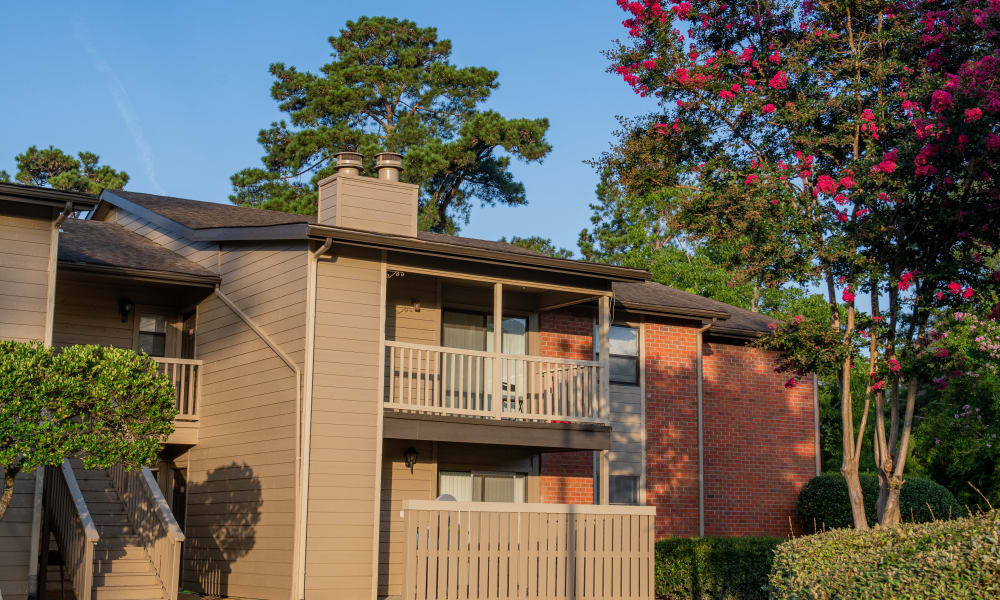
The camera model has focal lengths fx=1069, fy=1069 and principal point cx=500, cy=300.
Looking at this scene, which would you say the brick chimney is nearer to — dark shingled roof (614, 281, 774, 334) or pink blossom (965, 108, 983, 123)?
dark shingled roof (614, 281, 774, 334)

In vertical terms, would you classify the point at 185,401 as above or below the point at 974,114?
below

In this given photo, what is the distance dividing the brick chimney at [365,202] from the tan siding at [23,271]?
13.5 feet

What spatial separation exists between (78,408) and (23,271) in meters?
3.50

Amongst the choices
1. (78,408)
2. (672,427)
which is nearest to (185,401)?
(78,408)

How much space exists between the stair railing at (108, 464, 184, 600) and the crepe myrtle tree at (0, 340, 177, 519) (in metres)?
2.36

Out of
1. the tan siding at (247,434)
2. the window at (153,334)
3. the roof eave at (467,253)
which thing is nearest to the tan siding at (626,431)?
the roof eave at (467,253)

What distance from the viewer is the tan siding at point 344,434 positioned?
14.6 meters

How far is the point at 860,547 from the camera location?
28.4ft

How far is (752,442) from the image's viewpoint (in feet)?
69.4

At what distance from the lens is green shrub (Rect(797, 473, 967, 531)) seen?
1998cm

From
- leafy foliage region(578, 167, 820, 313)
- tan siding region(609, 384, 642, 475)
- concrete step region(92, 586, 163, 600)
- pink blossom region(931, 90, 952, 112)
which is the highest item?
leafy foliage region(578, 167, 820, 313)

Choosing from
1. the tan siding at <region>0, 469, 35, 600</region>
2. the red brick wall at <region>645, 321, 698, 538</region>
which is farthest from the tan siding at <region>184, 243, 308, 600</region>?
the red brick wall at <region>645, 321, 698, 538</region>

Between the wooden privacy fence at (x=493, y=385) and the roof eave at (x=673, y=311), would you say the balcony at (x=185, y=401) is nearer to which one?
the wooden privacy fence at (x=493, y=385)

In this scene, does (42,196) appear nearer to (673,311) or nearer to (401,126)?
(673,311)
